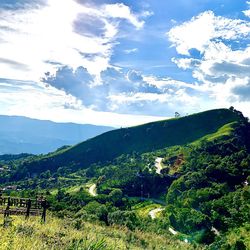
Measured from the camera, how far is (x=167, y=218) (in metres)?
106

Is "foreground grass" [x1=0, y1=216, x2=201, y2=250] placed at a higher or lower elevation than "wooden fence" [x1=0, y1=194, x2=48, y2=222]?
higher

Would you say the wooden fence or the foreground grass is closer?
the foreground grass

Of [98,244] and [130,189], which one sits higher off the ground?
[98,244]

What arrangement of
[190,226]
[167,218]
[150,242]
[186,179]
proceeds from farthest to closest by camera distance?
1. [186,179]
2. [167,218]
3. [190,226]
4. [150,242]

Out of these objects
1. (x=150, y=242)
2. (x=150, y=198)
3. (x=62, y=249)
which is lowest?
(x=150, y=198)

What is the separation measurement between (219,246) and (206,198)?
7602 cm

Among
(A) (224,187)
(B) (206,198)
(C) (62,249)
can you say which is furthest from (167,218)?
(C) (62,249)

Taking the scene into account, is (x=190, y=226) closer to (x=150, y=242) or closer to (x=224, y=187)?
(x=224, y=187)

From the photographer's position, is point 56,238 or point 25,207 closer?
point 56,238

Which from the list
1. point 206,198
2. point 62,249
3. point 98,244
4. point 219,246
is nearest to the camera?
point 98,244

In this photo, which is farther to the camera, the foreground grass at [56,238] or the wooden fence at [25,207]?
the wooden fence at [25,207]

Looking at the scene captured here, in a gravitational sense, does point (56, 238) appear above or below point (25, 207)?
above

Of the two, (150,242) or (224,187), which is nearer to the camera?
(150,242)

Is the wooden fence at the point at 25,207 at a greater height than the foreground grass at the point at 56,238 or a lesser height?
lesser
